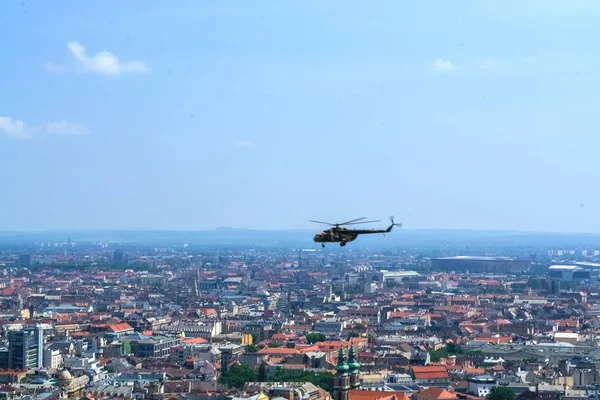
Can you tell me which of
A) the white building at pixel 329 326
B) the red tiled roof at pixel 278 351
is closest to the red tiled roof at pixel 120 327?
the white building at pixel 329 326

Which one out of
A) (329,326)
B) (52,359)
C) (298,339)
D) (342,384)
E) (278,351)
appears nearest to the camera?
(342,384)

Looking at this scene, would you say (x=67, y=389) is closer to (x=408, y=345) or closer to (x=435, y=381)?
(x=435, y=381)

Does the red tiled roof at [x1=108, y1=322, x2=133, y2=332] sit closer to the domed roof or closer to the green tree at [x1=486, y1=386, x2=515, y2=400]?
the domed roof

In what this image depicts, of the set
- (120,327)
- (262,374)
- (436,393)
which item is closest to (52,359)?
(262,374)

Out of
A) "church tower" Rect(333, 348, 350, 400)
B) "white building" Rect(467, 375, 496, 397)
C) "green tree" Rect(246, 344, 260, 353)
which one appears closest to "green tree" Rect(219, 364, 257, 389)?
A: "green tree" Rect(246, 344, 260, 353)

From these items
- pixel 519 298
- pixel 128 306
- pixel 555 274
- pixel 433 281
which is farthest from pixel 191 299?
pixel 555 274

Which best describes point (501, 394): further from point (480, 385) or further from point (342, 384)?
point (342, 384)

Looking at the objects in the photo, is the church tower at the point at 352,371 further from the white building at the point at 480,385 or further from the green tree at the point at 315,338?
the green tree at the point at 315,338
